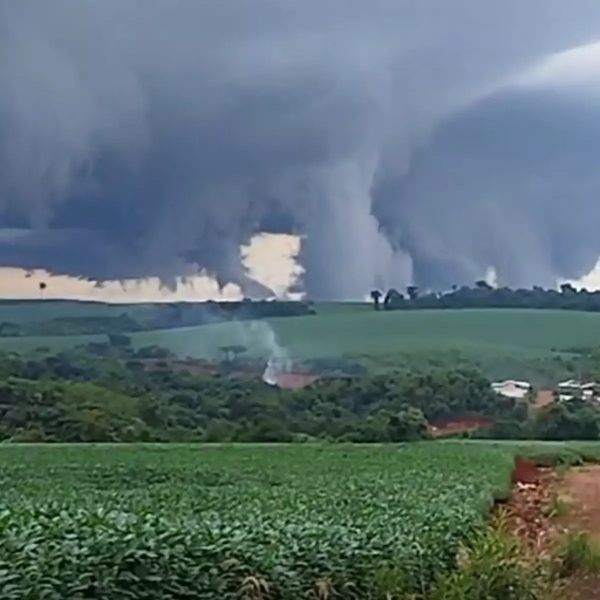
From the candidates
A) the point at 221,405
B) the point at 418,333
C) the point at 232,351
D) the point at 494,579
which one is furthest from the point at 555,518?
the point at 232,351

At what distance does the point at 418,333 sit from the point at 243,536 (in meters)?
23.7

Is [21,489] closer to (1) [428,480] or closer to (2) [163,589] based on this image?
(1) [428,480]

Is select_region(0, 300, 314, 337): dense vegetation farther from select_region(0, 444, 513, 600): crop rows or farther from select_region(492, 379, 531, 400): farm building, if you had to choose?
select_region(0, 444, 513, 600): crop rows

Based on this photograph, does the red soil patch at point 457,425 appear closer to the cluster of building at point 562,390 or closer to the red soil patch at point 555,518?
the cluster of building at point 562,390

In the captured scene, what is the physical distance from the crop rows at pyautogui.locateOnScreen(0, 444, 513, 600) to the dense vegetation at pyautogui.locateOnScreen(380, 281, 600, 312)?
491 inches

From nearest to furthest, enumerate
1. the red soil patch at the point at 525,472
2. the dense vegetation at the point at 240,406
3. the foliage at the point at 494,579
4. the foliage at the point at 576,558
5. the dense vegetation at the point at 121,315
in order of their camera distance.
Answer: the foliage at the point at 494,579
the foliage at the point at 576,558
the red soil patch at the point at 525,472
the dense vegetation at the point at 240,406
the dense vegetation at the point at 121,315

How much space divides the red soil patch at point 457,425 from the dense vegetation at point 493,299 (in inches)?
130

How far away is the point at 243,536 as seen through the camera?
5.18m

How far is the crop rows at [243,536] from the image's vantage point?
411 centimetres

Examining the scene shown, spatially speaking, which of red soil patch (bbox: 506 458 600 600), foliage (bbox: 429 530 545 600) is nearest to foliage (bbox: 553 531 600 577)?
red soil patch (bbox: 506 458 600 600)

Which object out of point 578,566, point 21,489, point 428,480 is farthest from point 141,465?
point 578,566

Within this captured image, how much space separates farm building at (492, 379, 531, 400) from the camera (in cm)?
2684

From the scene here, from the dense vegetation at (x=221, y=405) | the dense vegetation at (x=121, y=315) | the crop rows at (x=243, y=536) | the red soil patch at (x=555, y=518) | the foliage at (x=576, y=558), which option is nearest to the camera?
the crop rows at (x=243, y=536)

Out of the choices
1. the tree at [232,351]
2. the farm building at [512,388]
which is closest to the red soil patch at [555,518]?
the farm building at [512,388]
